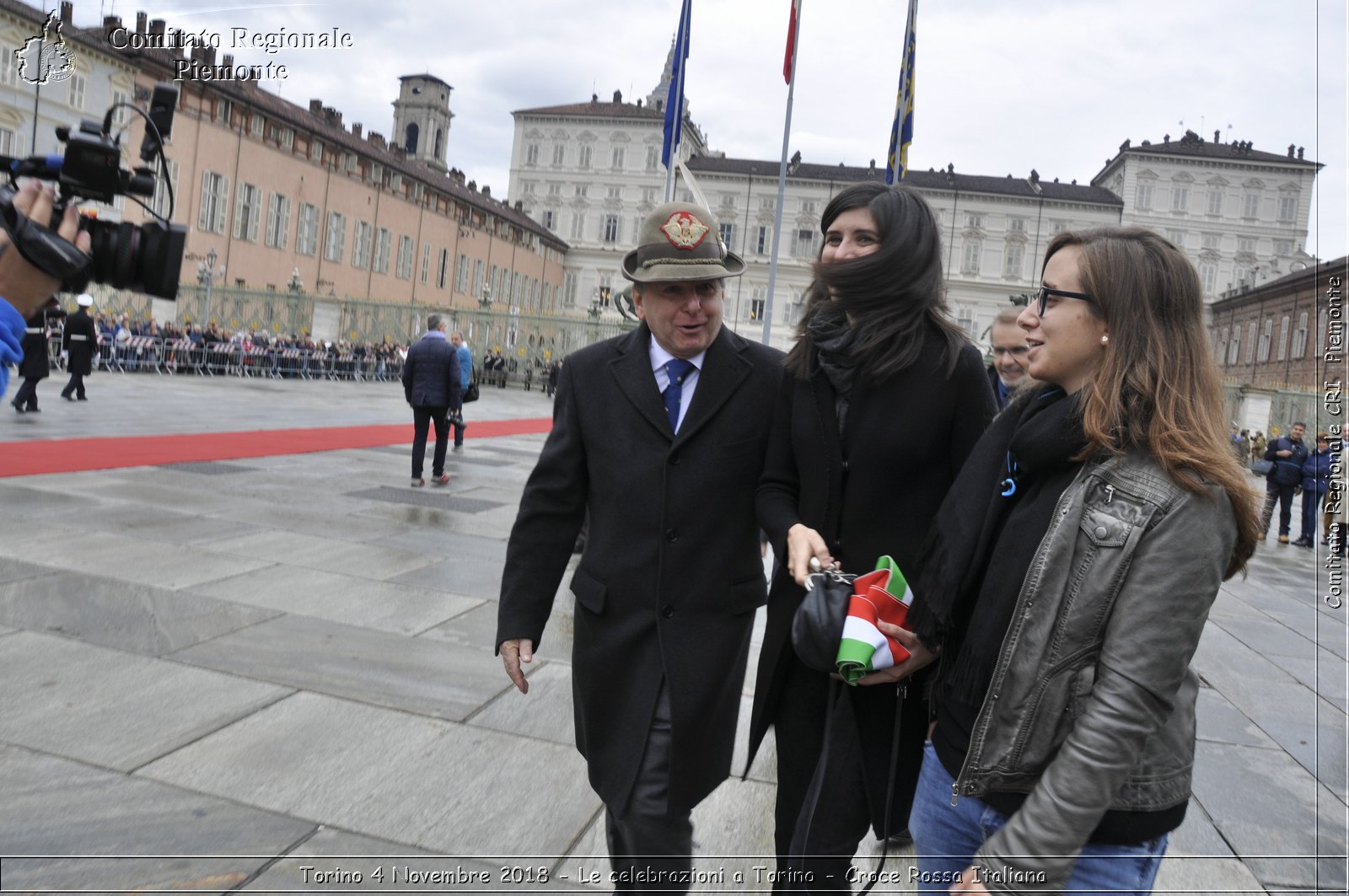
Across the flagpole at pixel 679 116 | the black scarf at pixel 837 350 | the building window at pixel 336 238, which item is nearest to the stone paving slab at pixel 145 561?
the black scarf at pixel 837 350

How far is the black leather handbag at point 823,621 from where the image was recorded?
74.4 inches

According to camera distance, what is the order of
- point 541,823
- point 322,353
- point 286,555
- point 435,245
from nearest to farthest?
point 541,823
point 286,555
point 322,353
point 435,245

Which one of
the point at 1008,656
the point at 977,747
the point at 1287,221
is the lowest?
the point at 977,747

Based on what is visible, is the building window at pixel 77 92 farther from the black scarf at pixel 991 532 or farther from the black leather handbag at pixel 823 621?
the black scarf at pixel 991 532

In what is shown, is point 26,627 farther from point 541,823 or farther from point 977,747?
point 977,747

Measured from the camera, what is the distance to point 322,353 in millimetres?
33406

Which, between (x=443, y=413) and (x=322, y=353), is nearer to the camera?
(x=443, y=413)

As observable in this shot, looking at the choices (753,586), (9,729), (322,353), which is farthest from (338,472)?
(322,353)

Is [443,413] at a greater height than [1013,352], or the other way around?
[1013,352]

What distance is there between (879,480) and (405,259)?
178 feet

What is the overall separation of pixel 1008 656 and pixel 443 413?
979 centimetres

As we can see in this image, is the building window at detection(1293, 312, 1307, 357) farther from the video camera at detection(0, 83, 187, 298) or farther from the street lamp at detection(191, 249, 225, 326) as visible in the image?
the video camera at detection(0, 83, 187, 298)

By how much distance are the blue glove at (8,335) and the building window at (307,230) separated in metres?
45.7

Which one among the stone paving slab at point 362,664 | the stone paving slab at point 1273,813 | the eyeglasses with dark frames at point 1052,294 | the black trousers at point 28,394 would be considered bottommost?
the stone paving slab at point 362,664
